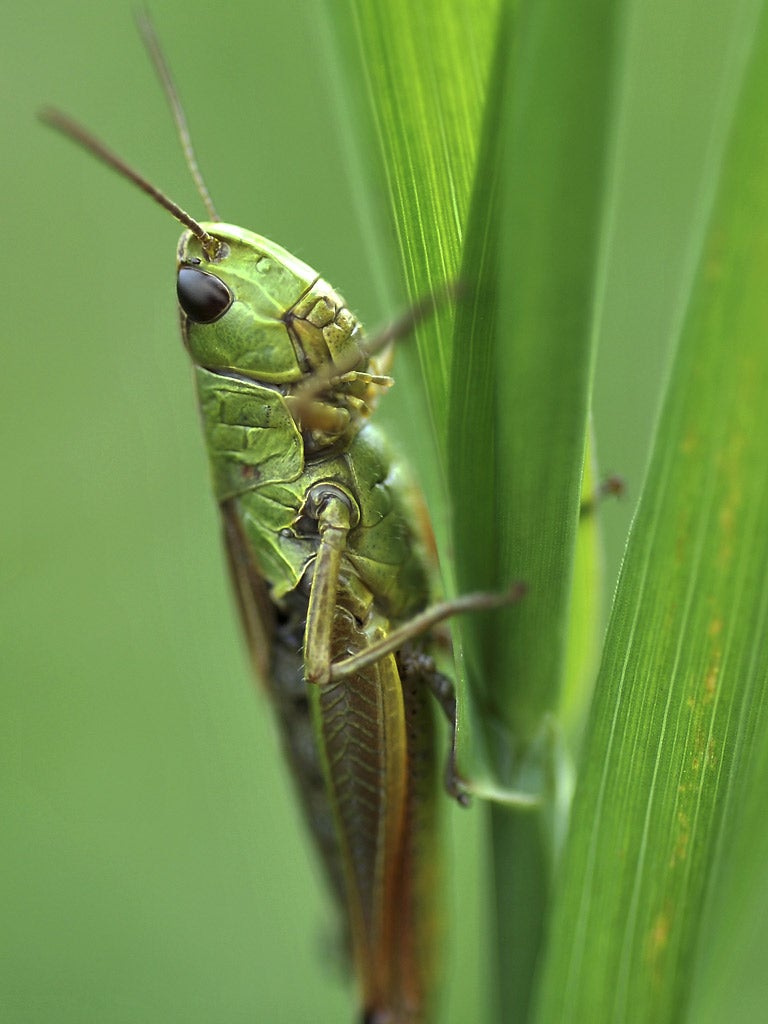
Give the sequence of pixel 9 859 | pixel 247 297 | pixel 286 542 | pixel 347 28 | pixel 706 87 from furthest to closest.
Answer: pixel 9 859, pixel 706 87, pixel 286 542, pixel 247 297, pixel 347 28

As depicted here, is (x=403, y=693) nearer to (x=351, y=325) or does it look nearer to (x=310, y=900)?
(x=351, y=325)

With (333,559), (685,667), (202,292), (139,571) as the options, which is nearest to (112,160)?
(202,292)

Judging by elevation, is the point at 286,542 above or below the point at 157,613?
above

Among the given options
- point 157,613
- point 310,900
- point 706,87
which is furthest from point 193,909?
point 706,87

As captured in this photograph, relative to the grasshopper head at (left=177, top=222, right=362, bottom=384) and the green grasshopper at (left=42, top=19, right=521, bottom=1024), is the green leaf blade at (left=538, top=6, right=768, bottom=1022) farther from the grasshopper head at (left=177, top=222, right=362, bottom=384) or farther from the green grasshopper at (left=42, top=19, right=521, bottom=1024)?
the grasshopper head at (left=177, top=222, right=362, bottom=384)

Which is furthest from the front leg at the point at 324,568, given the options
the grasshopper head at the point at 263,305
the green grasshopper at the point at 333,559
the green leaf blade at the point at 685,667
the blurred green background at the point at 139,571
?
the blurred green background at the point at 139,571

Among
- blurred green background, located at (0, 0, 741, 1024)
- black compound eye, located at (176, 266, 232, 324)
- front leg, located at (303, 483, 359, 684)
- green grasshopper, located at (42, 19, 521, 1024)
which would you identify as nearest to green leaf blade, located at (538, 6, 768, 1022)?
green grasshopper, located at (42, 19, 521, 1024)

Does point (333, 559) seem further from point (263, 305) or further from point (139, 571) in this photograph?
point (139, 571)
